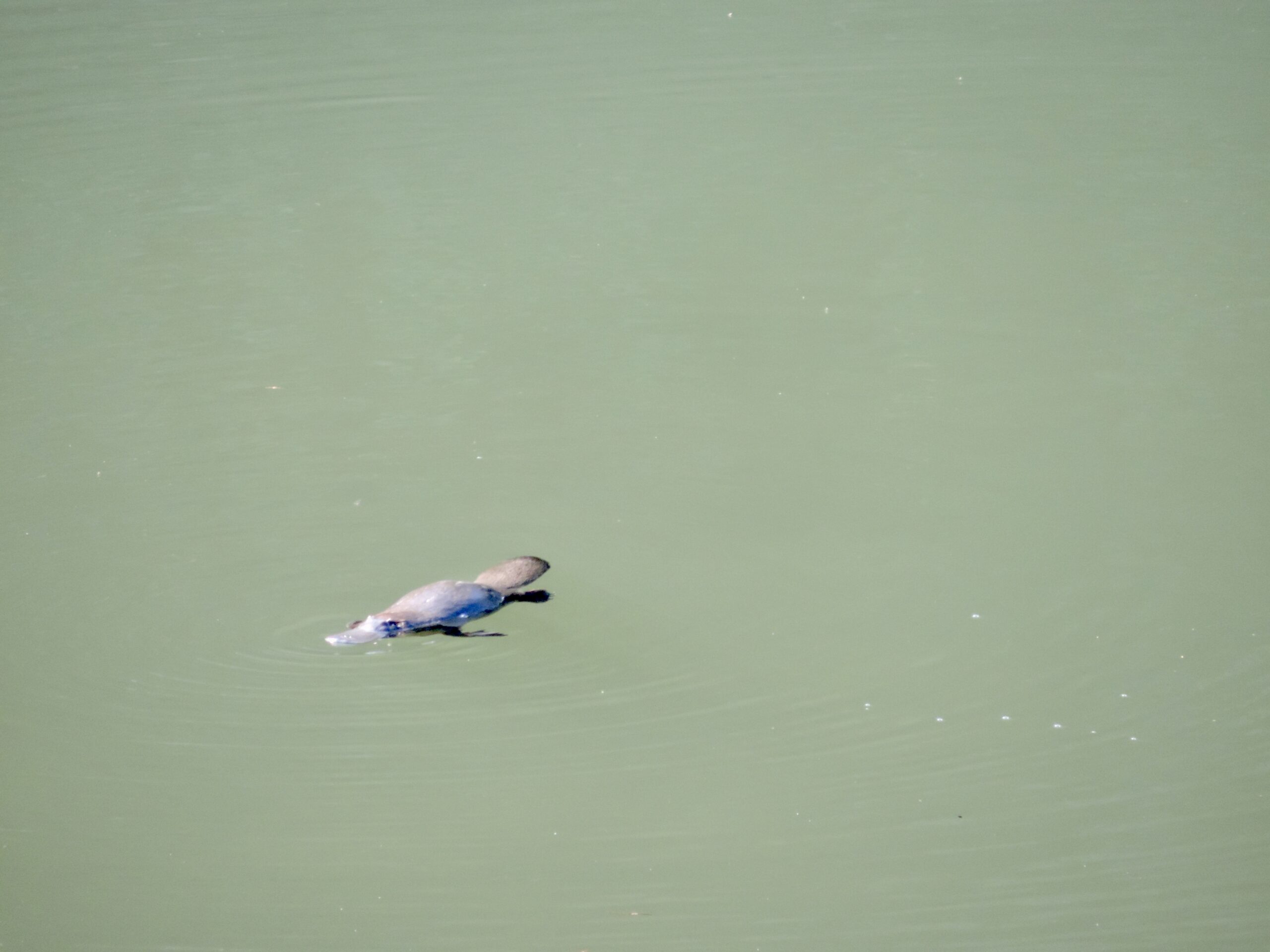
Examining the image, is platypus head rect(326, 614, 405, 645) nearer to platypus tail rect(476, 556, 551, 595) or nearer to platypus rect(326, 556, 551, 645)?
platypus rect(326, 556, 551, 645)

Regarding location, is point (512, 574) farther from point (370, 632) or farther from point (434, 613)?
point (370, 632)

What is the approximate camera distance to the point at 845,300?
16.7 ft

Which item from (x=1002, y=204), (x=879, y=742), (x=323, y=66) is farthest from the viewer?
(x=323, y=66)

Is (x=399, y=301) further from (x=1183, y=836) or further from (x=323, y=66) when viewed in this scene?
(x=1183, y=836)

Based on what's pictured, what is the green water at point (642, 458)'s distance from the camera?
2941 millimetres

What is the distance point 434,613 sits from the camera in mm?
3244

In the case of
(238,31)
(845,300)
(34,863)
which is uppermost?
(238,31)

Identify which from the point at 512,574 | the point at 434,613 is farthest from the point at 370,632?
the point at 512,574

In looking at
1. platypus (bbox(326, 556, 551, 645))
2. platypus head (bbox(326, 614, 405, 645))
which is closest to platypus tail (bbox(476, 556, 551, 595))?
platypus (bbox(326, 556, 551, 645))

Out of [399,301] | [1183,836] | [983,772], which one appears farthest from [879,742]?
[399,301]

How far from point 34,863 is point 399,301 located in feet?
9.22

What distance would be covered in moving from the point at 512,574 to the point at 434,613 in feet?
1.08

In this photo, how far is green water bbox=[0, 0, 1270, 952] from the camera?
116 inches

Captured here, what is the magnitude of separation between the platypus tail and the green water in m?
0.08
